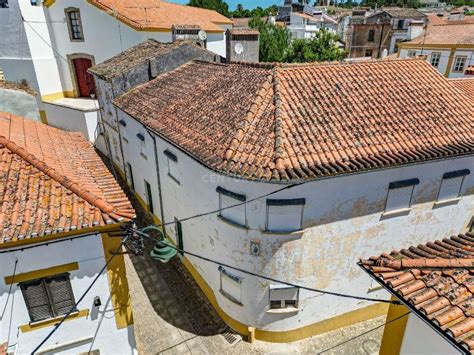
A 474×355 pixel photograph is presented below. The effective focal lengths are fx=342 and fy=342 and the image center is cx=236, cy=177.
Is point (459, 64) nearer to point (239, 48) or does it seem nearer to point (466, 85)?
point (466, 85)

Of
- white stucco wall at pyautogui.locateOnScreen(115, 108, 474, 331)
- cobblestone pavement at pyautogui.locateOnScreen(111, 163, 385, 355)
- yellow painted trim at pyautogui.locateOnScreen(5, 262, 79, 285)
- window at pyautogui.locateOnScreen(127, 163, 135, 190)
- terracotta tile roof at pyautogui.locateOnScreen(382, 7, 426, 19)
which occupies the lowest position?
cobblestone pavement at pyautogui.locateOnScreen(111, 163, 385, 355)

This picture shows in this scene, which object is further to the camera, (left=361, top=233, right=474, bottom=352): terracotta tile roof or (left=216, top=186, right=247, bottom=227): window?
(left=216, top=186, right=247, bottom=227): window

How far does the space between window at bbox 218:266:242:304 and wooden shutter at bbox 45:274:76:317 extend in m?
5.34

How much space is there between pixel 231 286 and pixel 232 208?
310 cm

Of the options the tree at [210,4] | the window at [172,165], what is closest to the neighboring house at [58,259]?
the window at [172,165]

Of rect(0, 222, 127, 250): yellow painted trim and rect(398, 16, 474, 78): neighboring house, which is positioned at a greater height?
rect(0, 222, 127, 250): yellow painted trim

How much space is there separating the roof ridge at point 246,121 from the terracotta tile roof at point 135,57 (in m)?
9.02

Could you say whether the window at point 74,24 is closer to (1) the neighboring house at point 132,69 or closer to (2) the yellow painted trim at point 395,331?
(1) the neighboring house at point 132,69

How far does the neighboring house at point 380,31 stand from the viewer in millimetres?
47456

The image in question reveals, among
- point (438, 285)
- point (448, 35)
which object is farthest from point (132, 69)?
point (448, 35)

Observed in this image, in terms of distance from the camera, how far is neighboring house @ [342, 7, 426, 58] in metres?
47.5

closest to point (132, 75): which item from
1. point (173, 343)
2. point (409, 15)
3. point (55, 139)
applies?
point (55, 139)

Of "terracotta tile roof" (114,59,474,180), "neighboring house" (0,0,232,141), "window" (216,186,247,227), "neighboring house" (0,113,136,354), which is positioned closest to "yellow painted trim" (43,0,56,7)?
"neighboring house" (0,0,232,141)

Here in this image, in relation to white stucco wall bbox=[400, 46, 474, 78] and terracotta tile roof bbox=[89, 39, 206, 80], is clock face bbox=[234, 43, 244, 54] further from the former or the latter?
white stucco wall bbox=[400, 46, 474, 78]
